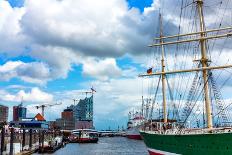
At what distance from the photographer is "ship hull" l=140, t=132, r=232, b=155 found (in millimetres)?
39688

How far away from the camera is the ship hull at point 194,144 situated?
39.7 m

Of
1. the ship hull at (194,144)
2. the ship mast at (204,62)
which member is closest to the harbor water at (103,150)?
the ship hull at (194,144)

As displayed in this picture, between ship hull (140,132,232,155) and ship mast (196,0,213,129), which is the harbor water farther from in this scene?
ship mast (196,0,213,129)

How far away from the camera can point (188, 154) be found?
46.1 metres

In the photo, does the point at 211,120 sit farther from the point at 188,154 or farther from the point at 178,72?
the point at 178,72

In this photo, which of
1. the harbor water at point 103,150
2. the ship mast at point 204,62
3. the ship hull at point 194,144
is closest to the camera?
the ship hull at point 194,144

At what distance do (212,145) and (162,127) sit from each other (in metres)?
24.3

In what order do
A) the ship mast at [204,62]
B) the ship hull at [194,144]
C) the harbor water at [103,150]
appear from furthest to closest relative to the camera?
the harbor water at [103,150] < the ship mast at [204,62] < the ship hull at [194,144]

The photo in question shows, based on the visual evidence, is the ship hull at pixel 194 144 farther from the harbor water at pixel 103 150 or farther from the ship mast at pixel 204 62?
the harbor water at pixel 103 150

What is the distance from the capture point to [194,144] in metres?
44.8

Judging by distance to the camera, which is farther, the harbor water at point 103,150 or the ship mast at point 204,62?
the harbor water at point 103,150

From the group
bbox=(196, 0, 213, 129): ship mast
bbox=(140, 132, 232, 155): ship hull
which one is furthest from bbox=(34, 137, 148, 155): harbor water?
bbox=(196, 0, 213, 129): ship mast

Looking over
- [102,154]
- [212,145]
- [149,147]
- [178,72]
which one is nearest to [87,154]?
[102,154]

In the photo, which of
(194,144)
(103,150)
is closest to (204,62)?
(194,144)
